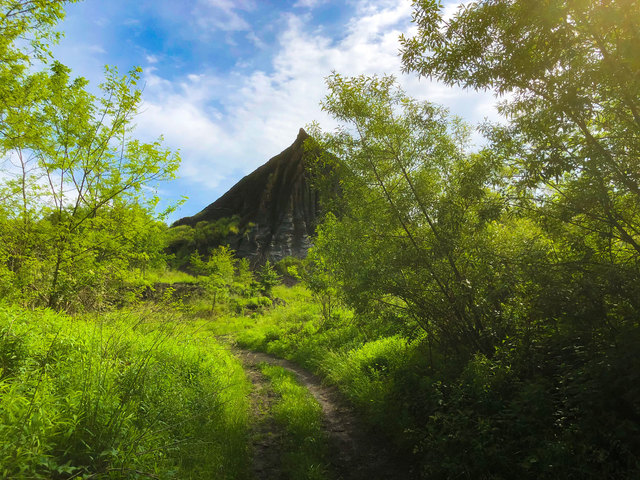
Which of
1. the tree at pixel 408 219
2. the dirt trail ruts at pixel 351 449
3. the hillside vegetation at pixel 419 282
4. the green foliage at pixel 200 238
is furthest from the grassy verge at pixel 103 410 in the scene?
the green foliage at pixel 200 238

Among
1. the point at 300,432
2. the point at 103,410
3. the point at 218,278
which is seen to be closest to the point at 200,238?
the point at 218,278

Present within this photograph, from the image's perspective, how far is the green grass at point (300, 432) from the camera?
4.12m

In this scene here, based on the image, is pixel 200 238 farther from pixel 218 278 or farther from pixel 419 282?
pixel 419 282

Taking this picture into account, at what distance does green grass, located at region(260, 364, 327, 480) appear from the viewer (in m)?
4.12

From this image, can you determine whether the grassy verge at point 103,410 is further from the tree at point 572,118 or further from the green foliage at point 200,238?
the green foliage at point 200,238

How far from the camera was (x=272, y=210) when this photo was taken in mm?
42125

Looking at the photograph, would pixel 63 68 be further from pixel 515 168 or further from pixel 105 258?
pixel 515 168

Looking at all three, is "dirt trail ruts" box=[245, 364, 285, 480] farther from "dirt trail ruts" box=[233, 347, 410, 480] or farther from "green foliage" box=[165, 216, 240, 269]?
"green foliage" box=[165, 216, 240, 269]

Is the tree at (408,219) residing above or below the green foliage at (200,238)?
below

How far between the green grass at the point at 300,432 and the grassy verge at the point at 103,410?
690 mm

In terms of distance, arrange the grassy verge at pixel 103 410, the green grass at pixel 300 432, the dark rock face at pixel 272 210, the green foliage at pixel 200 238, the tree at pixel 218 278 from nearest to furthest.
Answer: the grassy verge at pixel 103 410
the green grass at pixel 300 432
the tree at pixel 218 278
the dark rock face at pixel 272 210
the green foliage at pixel 200 238

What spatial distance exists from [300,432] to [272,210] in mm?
38239

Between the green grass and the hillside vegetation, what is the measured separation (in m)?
0.04

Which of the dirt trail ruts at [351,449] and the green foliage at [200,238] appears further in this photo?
the green foliage at [200,238]
